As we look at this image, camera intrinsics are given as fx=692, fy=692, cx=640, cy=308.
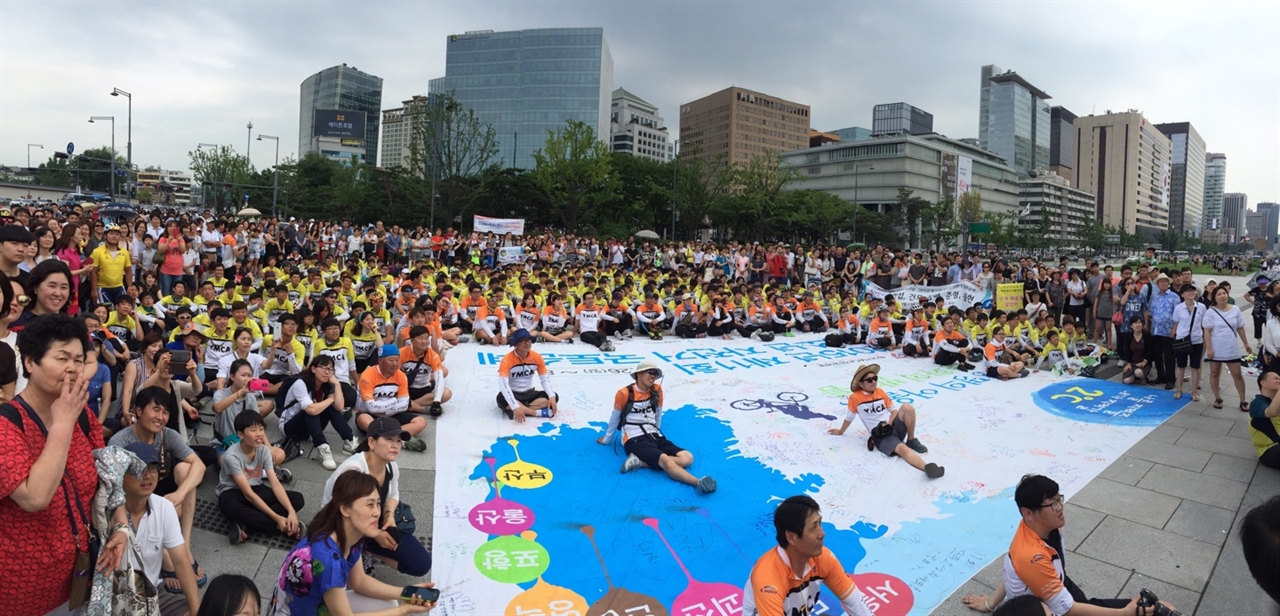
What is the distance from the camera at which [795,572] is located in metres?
3.65

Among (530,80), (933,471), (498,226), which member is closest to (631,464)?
(933,471)

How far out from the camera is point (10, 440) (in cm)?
232

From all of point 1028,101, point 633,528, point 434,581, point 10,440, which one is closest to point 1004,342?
point 633,528

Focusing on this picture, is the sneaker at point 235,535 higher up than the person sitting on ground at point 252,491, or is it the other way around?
the person sitting on ground at point 252,491

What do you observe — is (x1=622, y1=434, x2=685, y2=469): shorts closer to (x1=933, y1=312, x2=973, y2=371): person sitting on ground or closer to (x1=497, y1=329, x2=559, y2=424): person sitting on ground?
(x1=497, y1=329, x2=559, y2=424): person sitting on ground

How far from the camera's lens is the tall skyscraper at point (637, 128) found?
143875 millimetres

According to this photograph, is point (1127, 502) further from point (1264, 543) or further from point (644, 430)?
point (1264, 543)

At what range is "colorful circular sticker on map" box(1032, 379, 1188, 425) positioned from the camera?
8.74 meters

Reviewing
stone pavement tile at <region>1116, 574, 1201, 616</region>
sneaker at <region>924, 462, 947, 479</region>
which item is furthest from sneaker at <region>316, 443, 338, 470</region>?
stone pavement tile at <region>1116, 574, 1201, 616</region>

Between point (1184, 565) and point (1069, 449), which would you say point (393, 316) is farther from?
point (1184, 565)

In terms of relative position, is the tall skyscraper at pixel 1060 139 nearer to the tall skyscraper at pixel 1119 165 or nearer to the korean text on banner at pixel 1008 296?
the tall skyscraper at pixel 1119 165

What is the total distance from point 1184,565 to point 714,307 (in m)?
9.46

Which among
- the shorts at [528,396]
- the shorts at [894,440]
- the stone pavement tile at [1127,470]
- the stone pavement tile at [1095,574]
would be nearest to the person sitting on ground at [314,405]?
the shorts at [528,396]

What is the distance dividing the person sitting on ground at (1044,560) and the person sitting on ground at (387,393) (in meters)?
5.30
